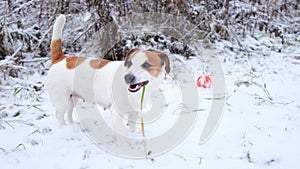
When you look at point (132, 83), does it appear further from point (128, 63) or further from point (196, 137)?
point (196, 137)

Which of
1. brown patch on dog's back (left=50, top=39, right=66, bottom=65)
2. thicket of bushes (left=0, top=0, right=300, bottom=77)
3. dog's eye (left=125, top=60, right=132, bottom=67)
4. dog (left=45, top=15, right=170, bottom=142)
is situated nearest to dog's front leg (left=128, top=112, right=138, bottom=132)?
dog (left=45, top=15, right=170, bottom=142)

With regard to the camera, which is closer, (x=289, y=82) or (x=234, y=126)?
(x=234, y=126)

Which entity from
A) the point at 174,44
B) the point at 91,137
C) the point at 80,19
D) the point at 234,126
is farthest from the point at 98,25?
the point at 234,126

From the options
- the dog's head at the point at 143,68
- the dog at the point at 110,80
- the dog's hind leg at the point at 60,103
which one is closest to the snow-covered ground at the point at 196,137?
the dog's hind leg at the point at 60,103

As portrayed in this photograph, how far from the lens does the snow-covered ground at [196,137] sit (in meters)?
2.08

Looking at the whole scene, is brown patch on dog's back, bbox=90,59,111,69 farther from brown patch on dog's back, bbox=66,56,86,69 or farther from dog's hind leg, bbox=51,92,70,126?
dog's hind leg, bbox=51,92,70,126

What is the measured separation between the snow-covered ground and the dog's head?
54 centimetres

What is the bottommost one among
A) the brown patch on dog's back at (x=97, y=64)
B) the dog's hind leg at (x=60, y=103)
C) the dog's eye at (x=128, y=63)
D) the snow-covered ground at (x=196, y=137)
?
the snow-covered ground at (x=196, y=137)

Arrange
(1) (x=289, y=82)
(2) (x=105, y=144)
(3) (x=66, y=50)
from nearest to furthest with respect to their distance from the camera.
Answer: (2) (x=105, y=144) < (1) (x=289, y=82) < (3) (x=66, y=50)

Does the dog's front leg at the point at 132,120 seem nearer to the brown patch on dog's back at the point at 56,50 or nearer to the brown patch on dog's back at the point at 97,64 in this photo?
the brown patch on dog's back at the point at 97,64

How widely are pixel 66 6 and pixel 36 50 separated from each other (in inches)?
34.8

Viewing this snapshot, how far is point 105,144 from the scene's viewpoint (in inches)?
94.9

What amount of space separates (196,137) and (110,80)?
2.94ft

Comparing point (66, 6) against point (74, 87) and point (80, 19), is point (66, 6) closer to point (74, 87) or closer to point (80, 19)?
point (80, 19)
